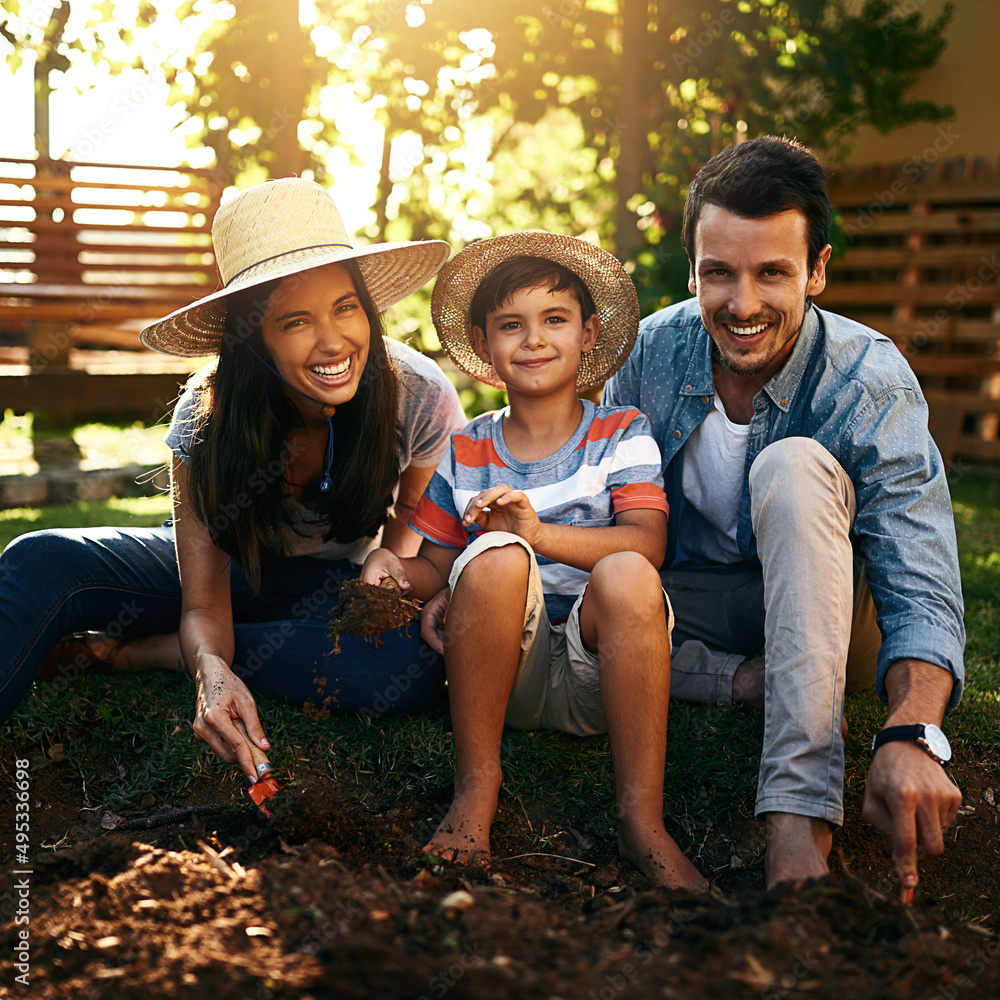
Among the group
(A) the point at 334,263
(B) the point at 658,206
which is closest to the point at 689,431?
(A) the point at 334,263

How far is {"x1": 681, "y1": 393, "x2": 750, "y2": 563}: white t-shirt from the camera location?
8.67 feet

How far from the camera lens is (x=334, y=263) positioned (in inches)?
99.5

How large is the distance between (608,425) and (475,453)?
1.29 feet

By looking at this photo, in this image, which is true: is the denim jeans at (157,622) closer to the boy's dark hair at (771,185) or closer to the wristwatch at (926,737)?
the wristwatch at (926,737)

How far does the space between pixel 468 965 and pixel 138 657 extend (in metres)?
1.97

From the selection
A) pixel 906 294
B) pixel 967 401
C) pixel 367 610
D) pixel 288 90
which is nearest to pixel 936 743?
pixel 367 610

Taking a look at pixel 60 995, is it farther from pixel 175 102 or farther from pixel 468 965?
pixel 175 102

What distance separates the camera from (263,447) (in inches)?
102

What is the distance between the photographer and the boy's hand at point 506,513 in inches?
84.4

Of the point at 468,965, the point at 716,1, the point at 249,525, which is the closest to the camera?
the point at 468,965

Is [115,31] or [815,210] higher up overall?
[115,31]

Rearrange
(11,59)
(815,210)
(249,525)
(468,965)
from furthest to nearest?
(11,59), (249,525), (815,210), (468,965)

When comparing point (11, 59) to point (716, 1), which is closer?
point (11, 59)

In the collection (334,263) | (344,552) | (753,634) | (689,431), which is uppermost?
(334,263)
